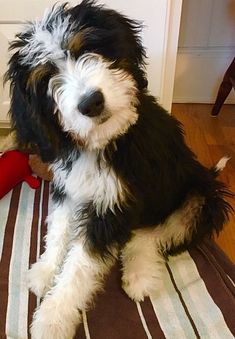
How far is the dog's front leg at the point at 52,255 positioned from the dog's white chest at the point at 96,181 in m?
0.20

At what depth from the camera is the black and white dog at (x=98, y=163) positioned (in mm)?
990

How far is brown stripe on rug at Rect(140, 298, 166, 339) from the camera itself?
1245 mm

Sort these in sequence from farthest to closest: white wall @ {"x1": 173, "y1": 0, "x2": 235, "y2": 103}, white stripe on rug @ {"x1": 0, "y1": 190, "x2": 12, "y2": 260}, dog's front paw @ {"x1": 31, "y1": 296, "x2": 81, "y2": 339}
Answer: white wall @ {"x1": 173, "y1": 0, "x2": 235, "y2": 103} → white stripe on rug @ {"x1": 0, "y1": 190, "x2": 12, "y2": 260} → dog's front paw @ {"x1": 31, "y1": 296, "x2": 81, "y2": 339}

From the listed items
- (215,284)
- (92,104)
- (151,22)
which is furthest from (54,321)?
(151,22)

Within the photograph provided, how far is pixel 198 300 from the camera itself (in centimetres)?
134

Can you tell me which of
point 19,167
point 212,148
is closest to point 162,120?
point 19,167

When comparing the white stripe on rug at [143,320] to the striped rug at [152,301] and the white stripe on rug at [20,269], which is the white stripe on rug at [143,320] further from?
the white stripe on rug at [20,269]

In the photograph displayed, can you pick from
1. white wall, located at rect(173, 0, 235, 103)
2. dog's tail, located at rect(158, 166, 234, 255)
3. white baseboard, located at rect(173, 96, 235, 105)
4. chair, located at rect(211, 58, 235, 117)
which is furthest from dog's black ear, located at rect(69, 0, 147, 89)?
white baseboard, located at rect(173, 96, 235, 105)

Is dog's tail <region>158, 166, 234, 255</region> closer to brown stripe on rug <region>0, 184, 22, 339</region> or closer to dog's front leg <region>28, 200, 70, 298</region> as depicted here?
dog's front leg <region>28, 200, 70, 298</region>

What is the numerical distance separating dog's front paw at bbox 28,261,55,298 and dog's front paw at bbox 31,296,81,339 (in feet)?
0.30

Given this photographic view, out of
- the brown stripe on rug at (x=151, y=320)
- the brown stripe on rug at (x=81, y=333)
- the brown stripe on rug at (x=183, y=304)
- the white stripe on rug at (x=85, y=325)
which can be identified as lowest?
the brown stripe on rug at (x=81, y=333)

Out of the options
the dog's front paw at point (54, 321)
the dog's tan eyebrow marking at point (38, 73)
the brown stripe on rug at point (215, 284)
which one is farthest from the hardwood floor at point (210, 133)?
the dog's tan eyebrow marking at point (38, 73)

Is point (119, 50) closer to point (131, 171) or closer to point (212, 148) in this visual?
point (131, 171)

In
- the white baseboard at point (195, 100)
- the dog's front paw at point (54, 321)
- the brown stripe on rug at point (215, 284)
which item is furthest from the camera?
the white baseboard at point (195, 100)
